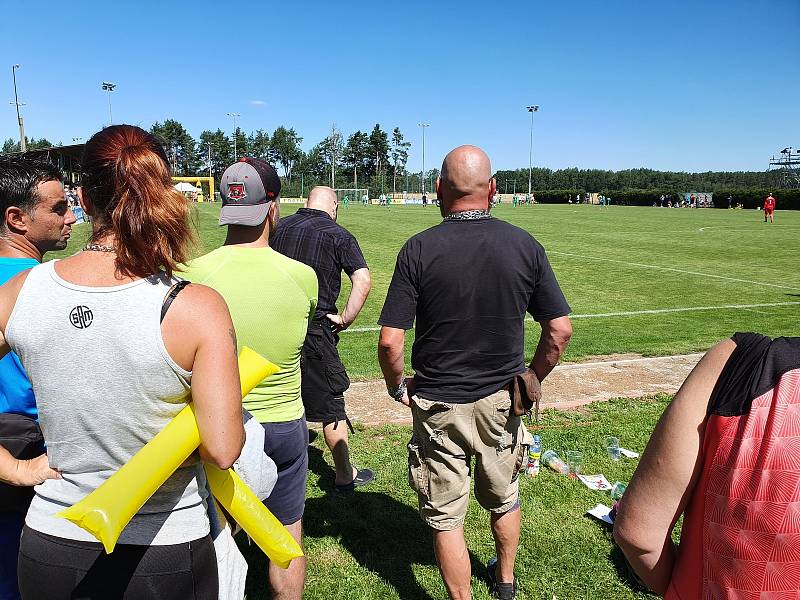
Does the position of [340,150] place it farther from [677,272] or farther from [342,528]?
[342,528]

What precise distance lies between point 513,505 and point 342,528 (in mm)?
1418

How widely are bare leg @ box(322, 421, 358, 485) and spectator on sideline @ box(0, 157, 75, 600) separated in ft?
7.41

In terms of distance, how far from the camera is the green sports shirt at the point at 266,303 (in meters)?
2.66

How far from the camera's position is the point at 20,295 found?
169 centimetres

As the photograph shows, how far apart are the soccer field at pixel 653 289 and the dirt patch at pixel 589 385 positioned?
40 cm

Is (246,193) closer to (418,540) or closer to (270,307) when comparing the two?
(270,307)

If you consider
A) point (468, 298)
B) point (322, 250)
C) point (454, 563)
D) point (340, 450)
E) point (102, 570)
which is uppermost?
point (322, 250)

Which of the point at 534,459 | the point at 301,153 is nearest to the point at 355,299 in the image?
the point at 534,459

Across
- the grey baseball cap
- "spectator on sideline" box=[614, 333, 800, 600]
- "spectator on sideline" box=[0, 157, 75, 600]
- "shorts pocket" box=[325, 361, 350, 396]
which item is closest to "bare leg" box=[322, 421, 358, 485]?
"shorts pocket" box=[325, 361, 350, 396]

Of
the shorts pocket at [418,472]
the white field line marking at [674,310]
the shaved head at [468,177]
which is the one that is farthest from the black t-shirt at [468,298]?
the white field line marking at [674,310]

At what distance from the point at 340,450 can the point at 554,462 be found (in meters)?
1.75

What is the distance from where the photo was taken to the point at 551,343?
3.19 metres

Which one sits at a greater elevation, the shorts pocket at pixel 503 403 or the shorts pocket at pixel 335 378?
the shorts pocket at pixel 503 403

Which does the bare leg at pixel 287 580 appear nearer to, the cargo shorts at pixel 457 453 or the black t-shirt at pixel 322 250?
the cargo shorts at pixel 457 453
